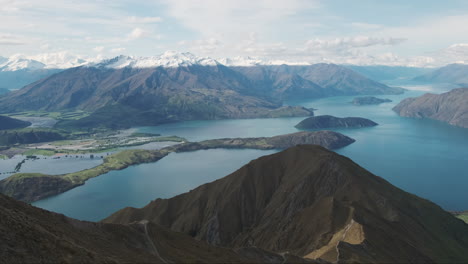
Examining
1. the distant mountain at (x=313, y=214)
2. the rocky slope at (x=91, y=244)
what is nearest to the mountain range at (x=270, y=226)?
the rocky slope at (x=91, y=244)

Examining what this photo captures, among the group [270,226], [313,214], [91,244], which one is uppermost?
[91,244]

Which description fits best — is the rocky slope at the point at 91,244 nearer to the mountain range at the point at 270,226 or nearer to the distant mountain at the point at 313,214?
the mountain range at the point at 270,226

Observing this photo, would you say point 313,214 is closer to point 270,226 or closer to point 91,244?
point 270,226

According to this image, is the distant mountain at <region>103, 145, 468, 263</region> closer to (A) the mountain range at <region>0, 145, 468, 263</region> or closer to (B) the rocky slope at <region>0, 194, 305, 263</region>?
(A) the mountain range at <region>0, 145, 468, 263</region>

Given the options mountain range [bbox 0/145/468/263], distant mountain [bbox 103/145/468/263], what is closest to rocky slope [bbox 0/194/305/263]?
mountain range [bbox 0/145/468/263]

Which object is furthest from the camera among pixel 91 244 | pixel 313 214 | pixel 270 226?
pixel 270 226

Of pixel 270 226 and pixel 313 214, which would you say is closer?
pixel 313 214

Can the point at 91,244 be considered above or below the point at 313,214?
above

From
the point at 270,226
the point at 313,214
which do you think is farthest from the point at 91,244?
the point at 270,226
